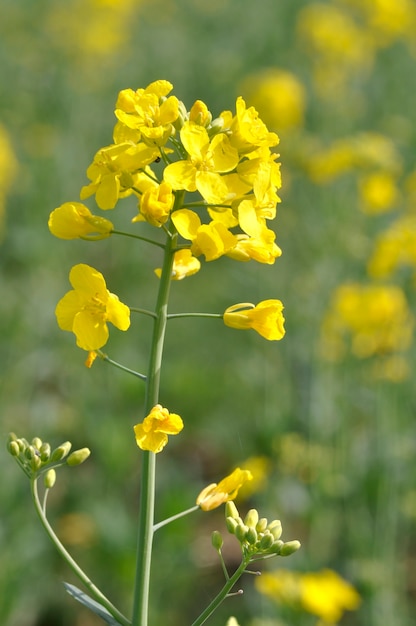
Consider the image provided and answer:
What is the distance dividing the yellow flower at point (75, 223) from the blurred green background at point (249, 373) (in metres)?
2.06

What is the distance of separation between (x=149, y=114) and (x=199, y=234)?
0.81ft

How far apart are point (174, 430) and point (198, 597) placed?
267 cm

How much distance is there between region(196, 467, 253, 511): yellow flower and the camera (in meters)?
1.51

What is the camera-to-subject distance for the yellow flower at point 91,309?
1.48 metres

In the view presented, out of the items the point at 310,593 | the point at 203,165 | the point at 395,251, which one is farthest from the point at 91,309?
the point at 395,251

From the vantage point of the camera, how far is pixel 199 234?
144cm

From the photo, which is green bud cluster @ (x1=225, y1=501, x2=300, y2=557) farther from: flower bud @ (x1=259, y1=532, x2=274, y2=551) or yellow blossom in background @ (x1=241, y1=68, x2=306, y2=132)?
yellow blossom in background @ (x1=241, y1=68, x2=306, y2=132)

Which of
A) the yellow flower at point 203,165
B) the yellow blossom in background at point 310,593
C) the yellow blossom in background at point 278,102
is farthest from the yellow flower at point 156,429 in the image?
the yellow blossom in background at point 278,102

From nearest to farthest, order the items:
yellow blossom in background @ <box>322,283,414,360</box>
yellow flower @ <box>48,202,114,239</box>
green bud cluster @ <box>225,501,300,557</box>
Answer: green bud cluster @ <box>225,501,300,557</box> → yellow flower @ <box>48,202,114,239</box> → yellow blossom in background @ <box>322,283,414,360</box>

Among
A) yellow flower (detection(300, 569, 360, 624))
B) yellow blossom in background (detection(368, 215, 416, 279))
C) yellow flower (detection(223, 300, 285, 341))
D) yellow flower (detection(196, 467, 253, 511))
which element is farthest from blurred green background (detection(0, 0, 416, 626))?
yellow flower (detection(223, 300, 285, 341))

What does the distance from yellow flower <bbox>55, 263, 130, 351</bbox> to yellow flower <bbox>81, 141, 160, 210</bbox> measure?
0.13 m

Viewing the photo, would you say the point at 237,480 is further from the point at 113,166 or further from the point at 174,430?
the point at 113,166

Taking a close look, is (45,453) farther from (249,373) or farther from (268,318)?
(249,373)

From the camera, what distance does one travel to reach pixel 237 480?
1.52 m
